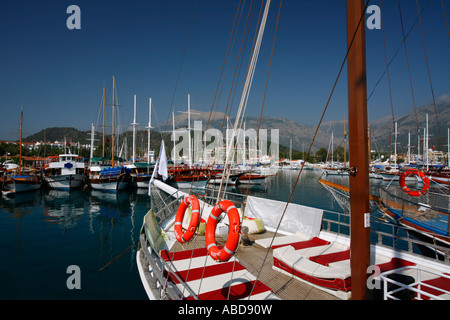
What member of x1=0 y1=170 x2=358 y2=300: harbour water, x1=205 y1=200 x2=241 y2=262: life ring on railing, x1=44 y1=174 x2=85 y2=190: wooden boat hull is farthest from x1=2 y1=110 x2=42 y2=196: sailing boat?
x1=205 y1=200 x2=241 y2=262: life ring on railing

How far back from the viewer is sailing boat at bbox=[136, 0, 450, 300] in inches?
162

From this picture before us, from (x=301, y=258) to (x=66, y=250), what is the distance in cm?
1421

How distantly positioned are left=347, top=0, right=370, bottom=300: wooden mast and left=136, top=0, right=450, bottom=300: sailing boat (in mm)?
15

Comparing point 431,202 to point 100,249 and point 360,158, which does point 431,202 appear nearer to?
point 360,158

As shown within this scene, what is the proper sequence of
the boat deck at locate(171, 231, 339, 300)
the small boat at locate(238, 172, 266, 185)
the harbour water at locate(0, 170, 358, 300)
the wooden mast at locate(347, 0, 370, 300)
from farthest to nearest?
1. the small boat at locate(238, 172, 266, 185)
2. the harbour water at locate(0, 170, 358, 300)
3. the boat deck at locate(171, 231, 339, 300)
4. the wooden mast at locate(347, 0, 370, 300)

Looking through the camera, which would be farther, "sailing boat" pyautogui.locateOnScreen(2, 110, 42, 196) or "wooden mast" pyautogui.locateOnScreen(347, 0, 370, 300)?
"sailing boat" pyautogui.locateOnScreen(2, 110, 42, 196)

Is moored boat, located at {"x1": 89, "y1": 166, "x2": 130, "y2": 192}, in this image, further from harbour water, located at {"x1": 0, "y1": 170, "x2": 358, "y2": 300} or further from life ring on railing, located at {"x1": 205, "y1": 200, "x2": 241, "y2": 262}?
life ring on railing, located at {"x1": 205, "y1": 200, "x2": 241, "y2": 262}

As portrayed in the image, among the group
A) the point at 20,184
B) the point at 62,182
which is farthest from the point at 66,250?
the point at 62,182

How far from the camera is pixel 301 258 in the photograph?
6195mm

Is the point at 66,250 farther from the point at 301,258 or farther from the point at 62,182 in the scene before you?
the point at 62,182

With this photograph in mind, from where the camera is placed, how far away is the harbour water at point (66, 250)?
10.1 meters

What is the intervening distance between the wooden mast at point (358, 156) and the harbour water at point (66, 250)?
850cm

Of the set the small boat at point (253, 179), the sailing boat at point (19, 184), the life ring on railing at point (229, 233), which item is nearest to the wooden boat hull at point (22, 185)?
the sailing boat at point (19, 184)

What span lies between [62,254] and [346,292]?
14732mm
